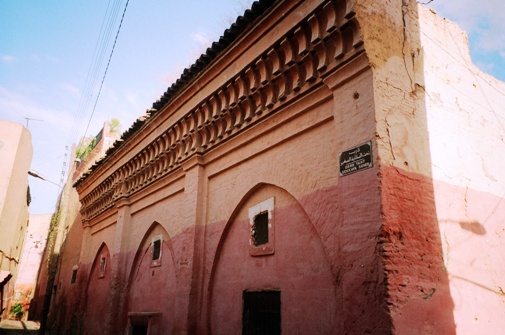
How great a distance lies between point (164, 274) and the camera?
667 centimetres

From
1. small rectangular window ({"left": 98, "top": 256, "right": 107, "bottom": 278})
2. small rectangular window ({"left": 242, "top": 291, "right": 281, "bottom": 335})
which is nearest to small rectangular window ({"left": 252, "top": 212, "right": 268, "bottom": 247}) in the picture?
small rectangular window ({"left": 242, "top": 291, "right": 281, "bottom": 335})

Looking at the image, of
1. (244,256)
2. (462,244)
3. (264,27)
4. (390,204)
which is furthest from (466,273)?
(264,27)

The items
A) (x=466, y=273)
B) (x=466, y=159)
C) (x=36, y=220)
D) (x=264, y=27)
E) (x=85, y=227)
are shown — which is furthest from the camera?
(x=36, y=220)

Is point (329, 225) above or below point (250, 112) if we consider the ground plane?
below

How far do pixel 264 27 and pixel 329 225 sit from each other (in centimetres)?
254

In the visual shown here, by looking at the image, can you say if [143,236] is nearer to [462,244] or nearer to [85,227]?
[85,227]

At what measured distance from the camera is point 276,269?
4.24 m

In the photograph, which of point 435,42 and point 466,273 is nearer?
point 466,273

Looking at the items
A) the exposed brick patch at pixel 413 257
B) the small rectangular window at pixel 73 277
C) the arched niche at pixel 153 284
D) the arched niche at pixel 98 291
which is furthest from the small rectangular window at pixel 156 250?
the small rectangular window at pixel 73 277

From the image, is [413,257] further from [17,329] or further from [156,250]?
[17,329]

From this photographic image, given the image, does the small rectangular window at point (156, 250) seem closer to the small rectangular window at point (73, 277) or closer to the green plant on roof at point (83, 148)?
the small rectangular window at point (73, 277)

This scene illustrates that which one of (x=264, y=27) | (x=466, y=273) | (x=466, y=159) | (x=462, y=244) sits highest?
(x=264, y=27)

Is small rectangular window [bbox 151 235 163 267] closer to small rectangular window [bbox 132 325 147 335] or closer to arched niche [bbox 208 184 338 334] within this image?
small rectangular window [bbox 132 325 147 335]

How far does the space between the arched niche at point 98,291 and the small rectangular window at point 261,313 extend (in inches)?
192
